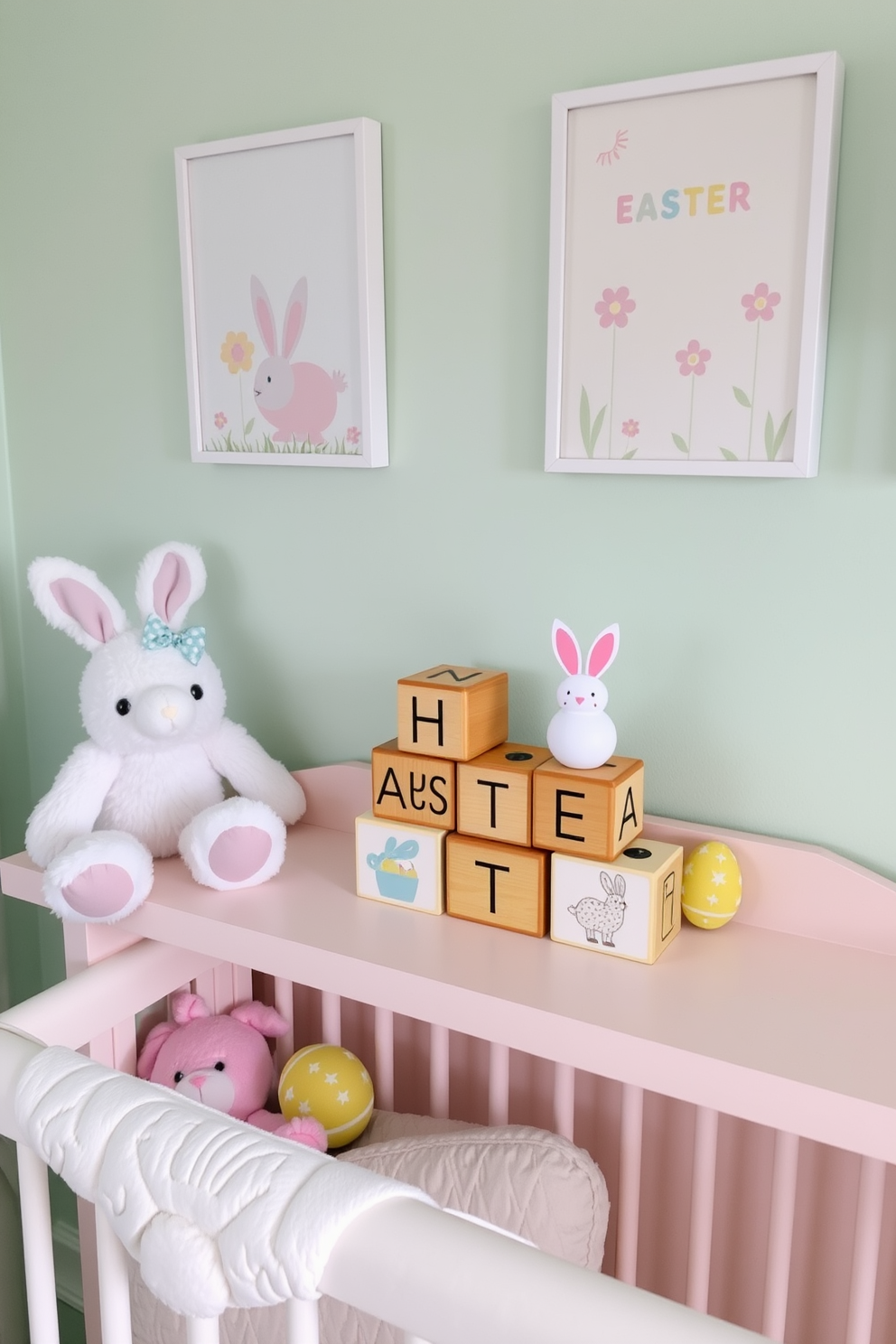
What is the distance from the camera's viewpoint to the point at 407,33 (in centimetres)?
115

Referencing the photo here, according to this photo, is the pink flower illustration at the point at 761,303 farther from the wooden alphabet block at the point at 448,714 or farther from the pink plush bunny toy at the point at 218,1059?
the pink plush bunny toy at the point at 218,1059

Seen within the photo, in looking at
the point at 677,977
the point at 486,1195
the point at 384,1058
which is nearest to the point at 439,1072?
the point at 384,1058

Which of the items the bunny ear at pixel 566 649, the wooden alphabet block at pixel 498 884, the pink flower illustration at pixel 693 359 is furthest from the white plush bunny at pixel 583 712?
the pink flower illustration at pixel 693 359

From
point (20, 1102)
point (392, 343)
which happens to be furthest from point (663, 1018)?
point (392, 343)

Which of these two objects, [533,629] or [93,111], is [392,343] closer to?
[533,629]

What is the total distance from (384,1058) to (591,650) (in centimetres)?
60

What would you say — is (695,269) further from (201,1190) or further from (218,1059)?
(218,1059)

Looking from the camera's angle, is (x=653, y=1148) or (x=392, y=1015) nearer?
(x=653, y=1148)

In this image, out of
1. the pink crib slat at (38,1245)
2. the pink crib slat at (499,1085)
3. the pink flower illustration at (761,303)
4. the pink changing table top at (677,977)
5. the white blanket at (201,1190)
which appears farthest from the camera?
the pink crib slat at (499,1085)

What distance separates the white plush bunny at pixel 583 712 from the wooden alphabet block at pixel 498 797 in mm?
47

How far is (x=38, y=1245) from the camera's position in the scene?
0.77 metres

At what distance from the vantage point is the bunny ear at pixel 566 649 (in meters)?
1.06

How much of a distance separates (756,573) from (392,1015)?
0.70m

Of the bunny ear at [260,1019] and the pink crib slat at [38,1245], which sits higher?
the pink crib slat at [38,1245]
